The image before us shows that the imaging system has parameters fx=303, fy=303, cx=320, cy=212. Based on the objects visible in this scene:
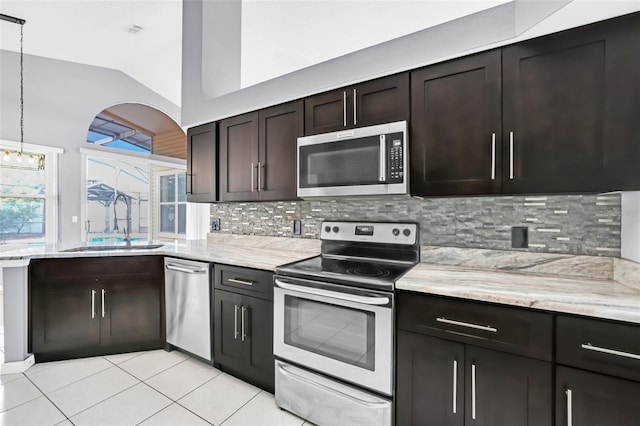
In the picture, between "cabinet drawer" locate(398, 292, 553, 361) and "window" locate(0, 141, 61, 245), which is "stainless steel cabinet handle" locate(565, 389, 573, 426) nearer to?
"cabinet drawer" locate(398, 292, 553, 361)

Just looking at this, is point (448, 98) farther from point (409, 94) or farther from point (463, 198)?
point (463, 198)

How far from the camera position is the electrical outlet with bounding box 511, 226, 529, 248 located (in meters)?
1.76

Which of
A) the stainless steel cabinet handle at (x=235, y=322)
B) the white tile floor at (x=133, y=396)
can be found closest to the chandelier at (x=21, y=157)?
the white tile floor at (x=133, y=396)

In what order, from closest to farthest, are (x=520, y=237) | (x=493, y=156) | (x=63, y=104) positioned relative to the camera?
(x=493, y=156) → (x=520, y=237) → (x=63, y=104)

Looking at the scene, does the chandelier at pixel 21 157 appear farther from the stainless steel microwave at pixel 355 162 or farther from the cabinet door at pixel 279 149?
the stainless steel microwave at pixel 355 162

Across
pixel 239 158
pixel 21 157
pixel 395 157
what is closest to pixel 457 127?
pixel 395 157

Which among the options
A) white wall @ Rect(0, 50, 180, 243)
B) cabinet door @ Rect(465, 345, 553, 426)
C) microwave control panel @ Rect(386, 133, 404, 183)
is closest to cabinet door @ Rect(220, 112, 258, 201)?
microwave control panel @ Rect(386, 133, 404, 183)

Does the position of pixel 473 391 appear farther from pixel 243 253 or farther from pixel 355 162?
pixel 243 253

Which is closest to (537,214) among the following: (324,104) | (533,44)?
(533,44)

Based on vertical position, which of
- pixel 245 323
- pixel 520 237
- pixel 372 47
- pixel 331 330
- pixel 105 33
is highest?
pixel 105 33

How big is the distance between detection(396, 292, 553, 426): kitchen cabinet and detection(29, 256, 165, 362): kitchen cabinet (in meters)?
2.16

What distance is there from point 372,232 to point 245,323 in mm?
1101

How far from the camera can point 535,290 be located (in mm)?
1340

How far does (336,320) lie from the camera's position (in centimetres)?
168
